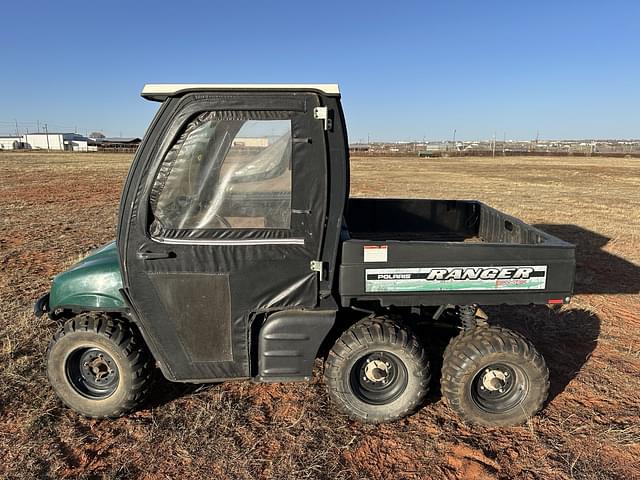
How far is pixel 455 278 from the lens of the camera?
3.24 meters

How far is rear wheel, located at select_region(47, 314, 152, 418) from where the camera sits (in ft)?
10.8

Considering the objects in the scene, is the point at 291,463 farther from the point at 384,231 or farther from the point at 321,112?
the point at 384,231

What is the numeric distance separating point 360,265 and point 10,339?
3678 mm

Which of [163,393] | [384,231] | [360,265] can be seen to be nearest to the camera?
[360,265]

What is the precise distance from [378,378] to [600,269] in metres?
5.66

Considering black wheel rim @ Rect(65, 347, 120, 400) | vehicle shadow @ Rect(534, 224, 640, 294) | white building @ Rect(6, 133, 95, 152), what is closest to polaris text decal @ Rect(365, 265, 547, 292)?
black wheel rim @ Rect(65, 347, 120, 400)

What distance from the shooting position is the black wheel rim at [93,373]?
134 inches

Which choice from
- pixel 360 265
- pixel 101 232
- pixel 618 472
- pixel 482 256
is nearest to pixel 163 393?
pixel 360 265

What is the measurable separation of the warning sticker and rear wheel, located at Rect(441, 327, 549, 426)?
0.91 m

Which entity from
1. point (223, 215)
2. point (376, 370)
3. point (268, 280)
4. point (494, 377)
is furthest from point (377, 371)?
point (223, 215)

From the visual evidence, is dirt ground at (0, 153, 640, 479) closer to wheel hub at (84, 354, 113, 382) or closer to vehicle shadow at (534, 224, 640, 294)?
wheel hub at (84, 354, 113, 382)

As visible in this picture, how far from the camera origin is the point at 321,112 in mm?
2947

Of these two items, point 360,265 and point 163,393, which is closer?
point 360,265

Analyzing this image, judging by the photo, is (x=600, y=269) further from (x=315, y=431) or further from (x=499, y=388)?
(x=315, y=431)
